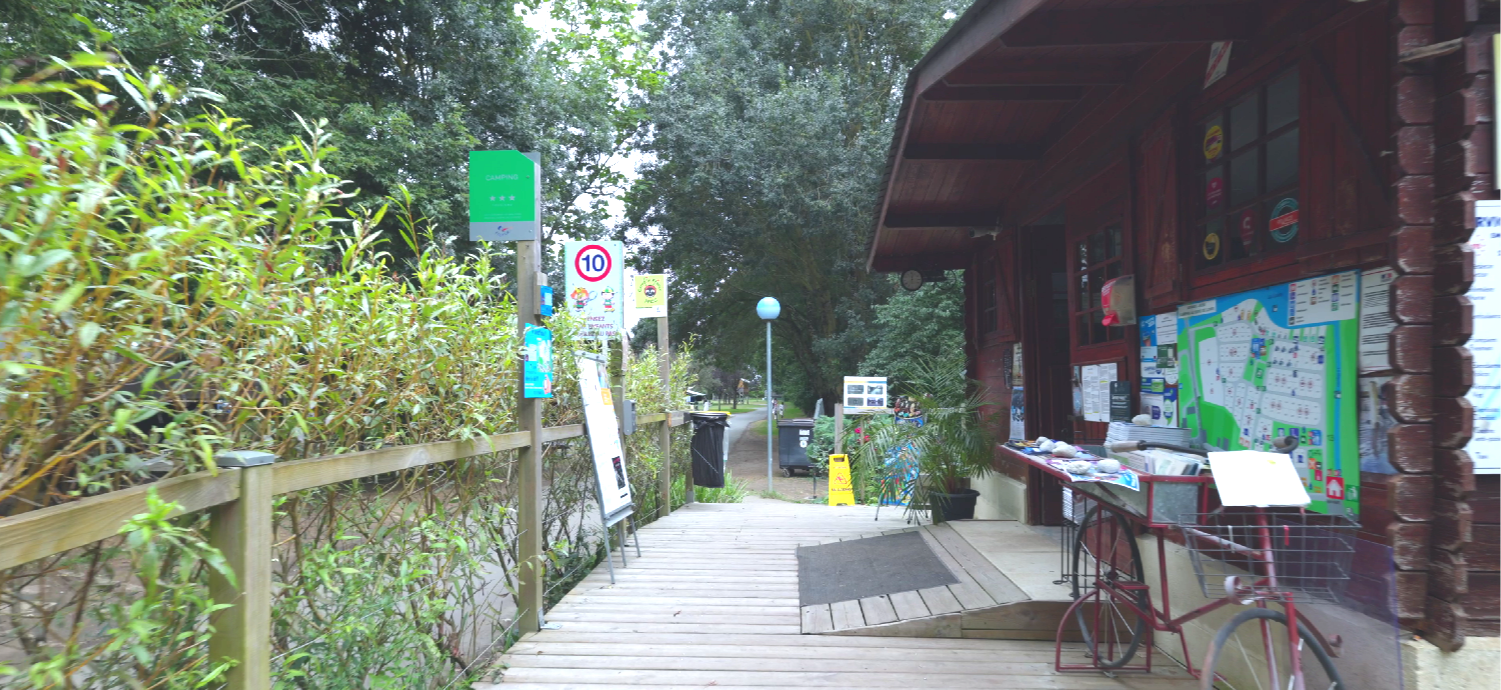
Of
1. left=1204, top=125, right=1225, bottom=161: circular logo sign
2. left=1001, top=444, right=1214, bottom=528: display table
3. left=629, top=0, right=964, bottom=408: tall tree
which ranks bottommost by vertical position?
left=1001, top=444, right=1214, bottom=528: display table

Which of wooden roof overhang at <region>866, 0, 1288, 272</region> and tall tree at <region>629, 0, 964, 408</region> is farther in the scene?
tall tree at <region>629, 0, 964, 408</region>

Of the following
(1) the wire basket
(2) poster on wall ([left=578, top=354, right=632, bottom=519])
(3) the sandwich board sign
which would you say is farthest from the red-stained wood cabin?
(2) poster on wall ([left=578, top=354, right=632, bottom=519])

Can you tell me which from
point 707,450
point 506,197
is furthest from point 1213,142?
point 707,450

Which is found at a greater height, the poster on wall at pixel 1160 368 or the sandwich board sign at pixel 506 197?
the sandwich board sign at pixel 506 197

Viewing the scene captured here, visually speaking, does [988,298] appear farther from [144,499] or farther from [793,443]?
[793,443]

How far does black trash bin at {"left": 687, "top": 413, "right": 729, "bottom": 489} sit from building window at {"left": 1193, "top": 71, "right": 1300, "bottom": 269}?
6898 mm

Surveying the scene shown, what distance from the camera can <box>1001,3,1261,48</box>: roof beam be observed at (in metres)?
3.72

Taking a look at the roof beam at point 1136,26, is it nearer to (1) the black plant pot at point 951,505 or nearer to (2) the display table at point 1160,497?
(2) the display table at point 1160,497

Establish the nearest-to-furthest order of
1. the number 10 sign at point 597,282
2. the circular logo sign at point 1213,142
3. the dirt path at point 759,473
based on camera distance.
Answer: the circular logo sign at point 1213,142, the number 10 sign at point 597,282, the dirt path at point 759,473

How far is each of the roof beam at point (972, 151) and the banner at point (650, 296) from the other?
369 centimetres

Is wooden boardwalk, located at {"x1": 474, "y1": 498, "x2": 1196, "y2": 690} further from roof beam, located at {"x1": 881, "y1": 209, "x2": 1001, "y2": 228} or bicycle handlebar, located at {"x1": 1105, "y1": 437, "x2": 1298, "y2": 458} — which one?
roof beam, located at {"x1": 881, "y1": 209, "x2": 1001, "y2": 228}

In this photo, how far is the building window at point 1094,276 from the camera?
5.38m

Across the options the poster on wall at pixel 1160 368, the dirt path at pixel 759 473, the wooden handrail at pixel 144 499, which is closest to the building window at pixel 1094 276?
the poster on wall at pixel 1160 368

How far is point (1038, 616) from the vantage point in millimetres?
4352
